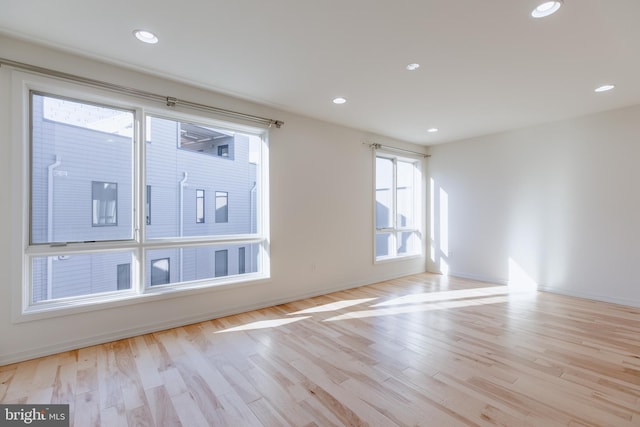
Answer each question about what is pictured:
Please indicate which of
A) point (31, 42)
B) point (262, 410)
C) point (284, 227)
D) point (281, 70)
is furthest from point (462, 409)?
point (31, 42)

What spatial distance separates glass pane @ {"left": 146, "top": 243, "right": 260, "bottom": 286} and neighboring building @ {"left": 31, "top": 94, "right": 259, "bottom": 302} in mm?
11

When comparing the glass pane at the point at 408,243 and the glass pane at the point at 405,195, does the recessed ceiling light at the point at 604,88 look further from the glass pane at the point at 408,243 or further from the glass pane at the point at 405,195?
the glass pane at the point at 408,243

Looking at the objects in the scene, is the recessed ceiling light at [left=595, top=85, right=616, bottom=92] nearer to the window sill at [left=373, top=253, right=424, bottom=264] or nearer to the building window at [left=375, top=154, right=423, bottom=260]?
the building window at [left=375, top=154, right=423, bottom=260]

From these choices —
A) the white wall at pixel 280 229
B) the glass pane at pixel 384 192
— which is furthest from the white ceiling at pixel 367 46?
the glass pane at pixel 384 192

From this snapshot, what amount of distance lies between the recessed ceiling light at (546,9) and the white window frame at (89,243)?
9.79 feet

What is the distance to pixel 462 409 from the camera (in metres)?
1.84

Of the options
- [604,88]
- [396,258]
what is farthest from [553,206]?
[396,258]

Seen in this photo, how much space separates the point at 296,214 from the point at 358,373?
2.37 m

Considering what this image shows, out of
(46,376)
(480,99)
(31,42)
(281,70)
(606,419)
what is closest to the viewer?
(606,419)

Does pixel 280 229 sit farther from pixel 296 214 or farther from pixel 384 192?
pixel 384 192

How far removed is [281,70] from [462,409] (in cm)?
315

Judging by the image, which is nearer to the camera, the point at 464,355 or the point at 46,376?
the point at 46,376

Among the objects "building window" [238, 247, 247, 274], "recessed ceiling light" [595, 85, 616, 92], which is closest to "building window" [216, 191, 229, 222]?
"building window" [238, 247, 247, 274]

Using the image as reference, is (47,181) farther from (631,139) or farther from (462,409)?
(631,139)
